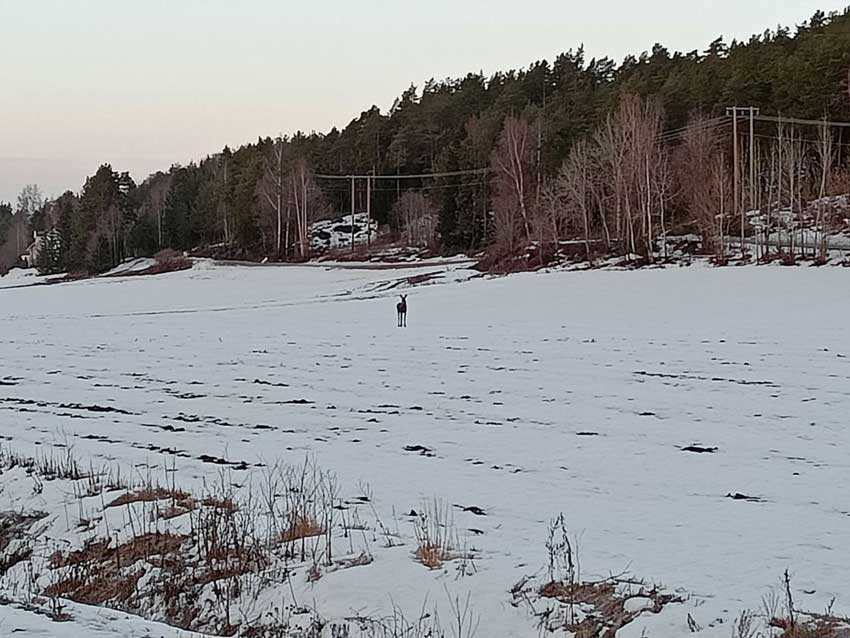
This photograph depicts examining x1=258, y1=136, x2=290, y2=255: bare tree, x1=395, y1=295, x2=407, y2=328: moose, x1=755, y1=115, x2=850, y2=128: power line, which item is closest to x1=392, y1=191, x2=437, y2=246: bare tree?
x1=258, y1=136, x2=290, y2=255: bare tree

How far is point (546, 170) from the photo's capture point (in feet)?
250

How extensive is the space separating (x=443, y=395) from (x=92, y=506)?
853 centimetres

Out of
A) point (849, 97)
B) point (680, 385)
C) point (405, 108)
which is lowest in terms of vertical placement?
point (680, 385)

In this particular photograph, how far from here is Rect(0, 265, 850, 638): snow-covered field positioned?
768 cm

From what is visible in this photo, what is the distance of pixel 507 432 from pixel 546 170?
64376 millimetres

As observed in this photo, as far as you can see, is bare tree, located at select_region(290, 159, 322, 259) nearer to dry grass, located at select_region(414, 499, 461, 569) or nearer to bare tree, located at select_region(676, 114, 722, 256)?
bare tree, located at select_region(676, 114, 722, 256)

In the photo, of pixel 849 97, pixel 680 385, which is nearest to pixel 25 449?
pixel 680 385

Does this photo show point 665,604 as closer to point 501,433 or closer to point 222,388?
point 501,433

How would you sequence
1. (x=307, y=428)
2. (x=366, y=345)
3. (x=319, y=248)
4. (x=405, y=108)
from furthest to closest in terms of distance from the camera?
1. (x=405, y=108)
2. (x=319, y=248)
3. (x=366, y=345)
4. (x=307, y=428)

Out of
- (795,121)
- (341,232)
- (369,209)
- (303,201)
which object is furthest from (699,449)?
(369,209)

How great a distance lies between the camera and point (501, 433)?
14.0 m

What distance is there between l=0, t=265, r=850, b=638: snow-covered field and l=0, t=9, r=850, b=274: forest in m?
24.7

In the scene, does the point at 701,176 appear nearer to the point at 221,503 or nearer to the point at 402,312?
the point at 402,312

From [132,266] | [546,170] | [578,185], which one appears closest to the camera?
[578,185]
